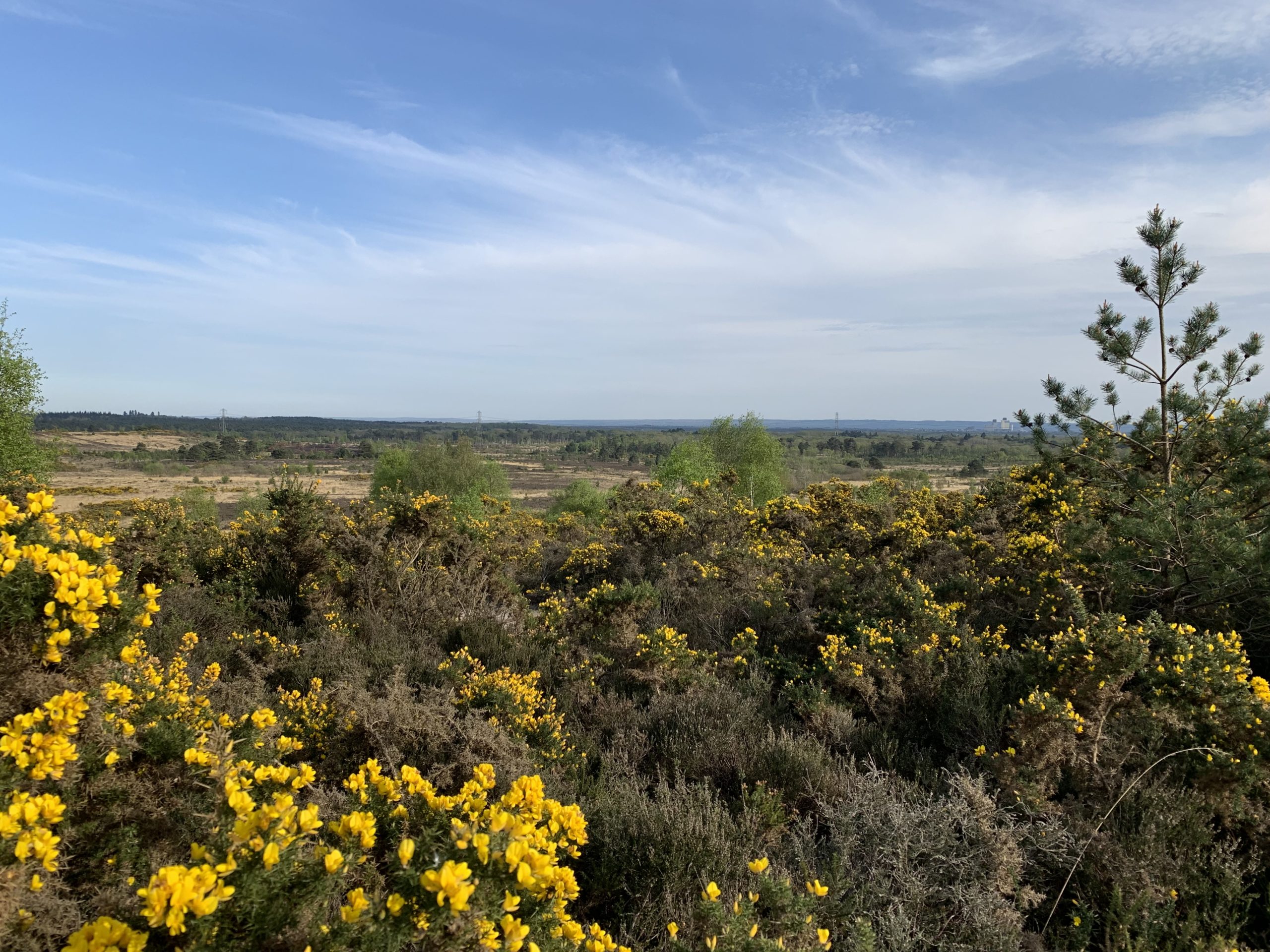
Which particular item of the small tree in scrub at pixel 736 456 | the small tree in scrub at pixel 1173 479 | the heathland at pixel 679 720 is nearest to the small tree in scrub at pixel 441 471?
the small tree in scrub at pixel 736 456

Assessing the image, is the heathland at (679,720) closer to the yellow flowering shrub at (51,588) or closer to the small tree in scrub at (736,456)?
the yellow flowering shrub at (51,588)

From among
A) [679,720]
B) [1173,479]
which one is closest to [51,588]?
[679,720]

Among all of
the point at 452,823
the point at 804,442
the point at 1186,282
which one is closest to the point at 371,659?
the point at 452,823

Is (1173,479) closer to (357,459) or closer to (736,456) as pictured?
(736,456)

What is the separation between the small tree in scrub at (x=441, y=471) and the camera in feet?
105

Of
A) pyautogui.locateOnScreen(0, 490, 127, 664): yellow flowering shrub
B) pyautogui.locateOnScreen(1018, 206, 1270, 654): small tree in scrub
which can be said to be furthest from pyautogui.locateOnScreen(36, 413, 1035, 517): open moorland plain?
pyautogui.locateOnScreen(0, 490, 127, 664): yellow flowering shrub

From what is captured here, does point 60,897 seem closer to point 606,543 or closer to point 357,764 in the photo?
point 357,764

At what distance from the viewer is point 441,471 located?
3262cm

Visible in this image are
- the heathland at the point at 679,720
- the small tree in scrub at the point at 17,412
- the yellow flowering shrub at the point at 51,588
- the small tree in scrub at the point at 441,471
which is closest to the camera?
the heathland at the point at 679,720

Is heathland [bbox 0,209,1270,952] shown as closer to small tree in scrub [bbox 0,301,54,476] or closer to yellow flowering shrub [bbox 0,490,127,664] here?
yellow flowering shrub [bbox 0,490,127,664]

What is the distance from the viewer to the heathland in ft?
7.43

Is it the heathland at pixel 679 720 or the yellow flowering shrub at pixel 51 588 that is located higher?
the yellow flowering shrub at pixel 51 588

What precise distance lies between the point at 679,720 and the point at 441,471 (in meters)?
29.2

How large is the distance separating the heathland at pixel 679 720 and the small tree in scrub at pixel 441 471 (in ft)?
72.9
